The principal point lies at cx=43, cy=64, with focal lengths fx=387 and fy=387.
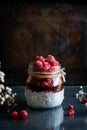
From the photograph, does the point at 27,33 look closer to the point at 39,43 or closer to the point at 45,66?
the point at 39,43

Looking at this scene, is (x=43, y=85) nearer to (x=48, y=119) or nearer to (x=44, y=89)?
(x=44, y=89)

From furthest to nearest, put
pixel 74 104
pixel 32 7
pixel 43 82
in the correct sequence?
pixel 32 7 → pixel 74 104 → pixel 43 82

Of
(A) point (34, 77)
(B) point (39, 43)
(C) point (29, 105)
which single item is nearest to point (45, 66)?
(A) point (34, 77)

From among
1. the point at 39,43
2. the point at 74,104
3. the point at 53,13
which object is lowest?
the point at 74,104

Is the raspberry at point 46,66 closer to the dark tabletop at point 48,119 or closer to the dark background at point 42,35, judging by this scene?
the dark tabletop at point 48,119

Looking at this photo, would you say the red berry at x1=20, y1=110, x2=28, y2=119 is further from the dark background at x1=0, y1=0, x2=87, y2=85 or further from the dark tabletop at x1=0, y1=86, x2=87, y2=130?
the dark background at x1=0, y1=0, x2=87, y2=85

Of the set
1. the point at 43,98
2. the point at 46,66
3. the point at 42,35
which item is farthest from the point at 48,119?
the point at 42,35
